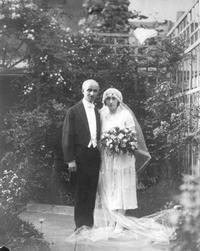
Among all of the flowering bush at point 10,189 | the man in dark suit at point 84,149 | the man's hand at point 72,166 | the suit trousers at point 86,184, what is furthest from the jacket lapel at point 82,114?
the flowering bush at point 10,189

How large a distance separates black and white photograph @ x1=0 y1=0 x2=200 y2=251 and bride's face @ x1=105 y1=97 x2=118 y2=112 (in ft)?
0.04

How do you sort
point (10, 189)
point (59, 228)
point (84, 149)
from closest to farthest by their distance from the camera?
1. point (10, 189)
2. point (59, 228)
3. point (84, 149)

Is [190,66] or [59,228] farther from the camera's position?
[190,66]

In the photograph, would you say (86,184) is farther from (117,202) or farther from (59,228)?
(59,228)

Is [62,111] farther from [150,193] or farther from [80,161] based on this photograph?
[150,193]

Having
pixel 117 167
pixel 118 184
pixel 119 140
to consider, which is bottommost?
pixel 118 184

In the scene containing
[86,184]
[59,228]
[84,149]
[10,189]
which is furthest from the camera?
[86,184]

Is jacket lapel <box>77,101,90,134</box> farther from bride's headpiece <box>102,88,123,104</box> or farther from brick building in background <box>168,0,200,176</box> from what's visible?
brick building in background <box>168,0,200,176</box>

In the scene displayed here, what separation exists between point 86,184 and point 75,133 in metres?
0.59

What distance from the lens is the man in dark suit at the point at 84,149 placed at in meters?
5.94

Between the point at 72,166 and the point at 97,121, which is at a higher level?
the point at 97,121

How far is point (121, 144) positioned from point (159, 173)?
1.75ft

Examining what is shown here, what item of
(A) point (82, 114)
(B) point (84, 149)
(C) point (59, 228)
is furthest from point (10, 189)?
(A) point (82, 114)

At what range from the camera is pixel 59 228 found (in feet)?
19.0
